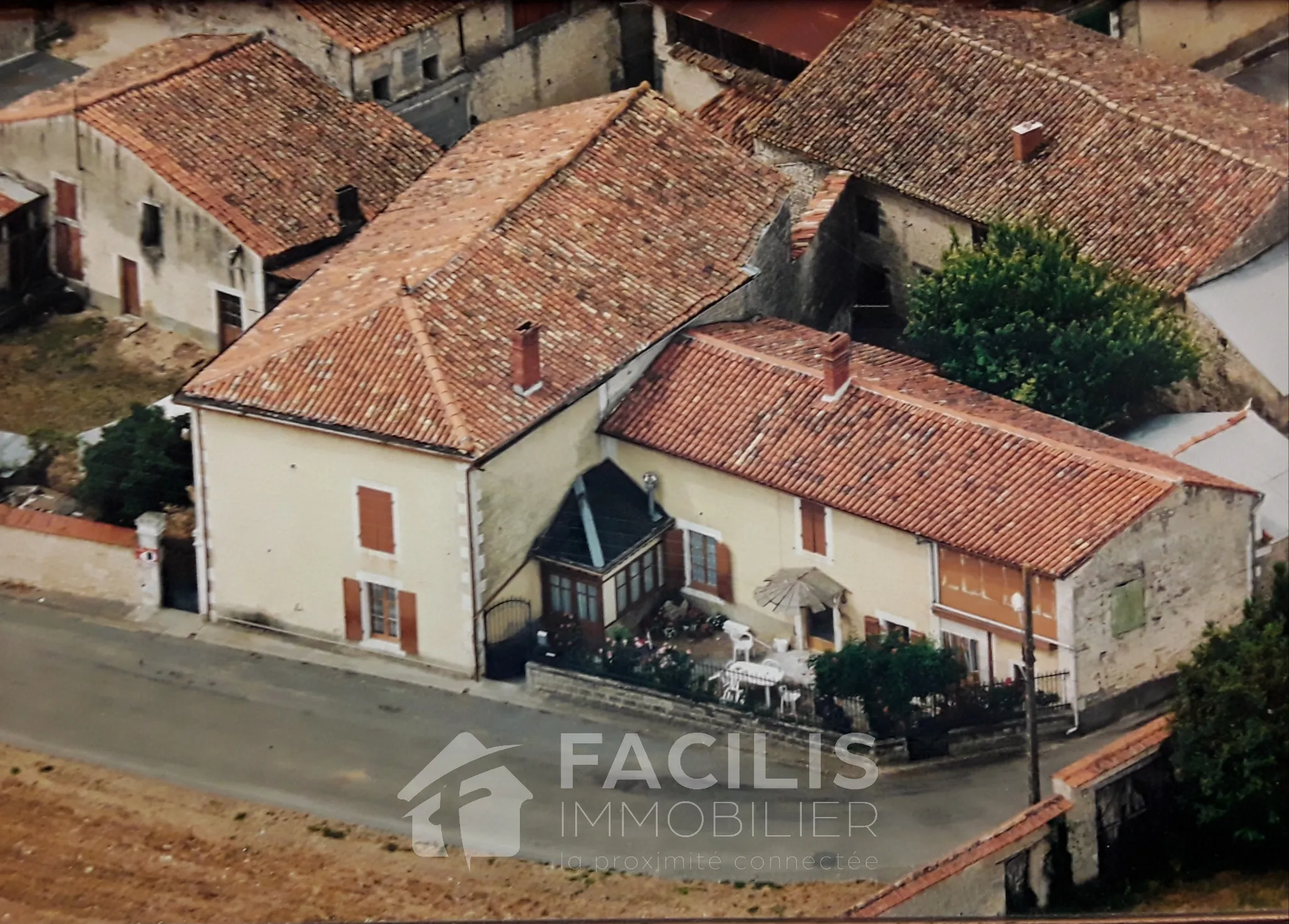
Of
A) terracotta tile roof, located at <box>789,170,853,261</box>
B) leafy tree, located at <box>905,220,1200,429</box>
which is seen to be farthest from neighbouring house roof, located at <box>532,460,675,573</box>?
terracotta tile roof, located at <box>789,170,853,261</box>

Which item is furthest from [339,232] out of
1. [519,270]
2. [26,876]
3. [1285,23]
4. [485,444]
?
[1285,23]

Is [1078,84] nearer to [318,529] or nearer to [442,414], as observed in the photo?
[442,414]

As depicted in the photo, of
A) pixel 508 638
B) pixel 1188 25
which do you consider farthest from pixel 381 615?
pixel 1188 25

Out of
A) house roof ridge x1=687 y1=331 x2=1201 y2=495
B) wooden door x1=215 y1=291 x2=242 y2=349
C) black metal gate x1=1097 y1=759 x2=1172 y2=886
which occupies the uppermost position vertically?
wooden door x1=215 y1=291 x2=242 y2=349

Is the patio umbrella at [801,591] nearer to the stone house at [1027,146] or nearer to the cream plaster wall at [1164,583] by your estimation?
the cream plaster wall at [1164,583]

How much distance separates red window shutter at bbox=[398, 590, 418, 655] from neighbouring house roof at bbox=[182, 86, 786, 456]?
2.73 m

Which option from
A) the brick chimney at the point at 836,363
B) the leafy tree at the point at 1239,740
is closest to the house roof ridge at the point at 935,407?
the brick chimney at the point at 836,363

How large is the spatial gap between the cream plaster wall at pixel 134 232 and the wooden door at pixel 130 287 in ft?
0.31

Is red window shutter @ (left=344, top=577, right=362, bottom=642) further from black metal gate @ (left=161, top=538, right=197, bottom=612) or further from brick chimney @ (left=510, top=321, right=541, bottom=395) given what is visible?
brick chimney @ (left=510, top=321, right=541, bottom=395)

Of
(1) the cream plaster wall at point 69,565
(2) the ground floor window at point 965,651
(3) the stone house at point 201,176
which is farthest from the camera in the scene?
(3) the stone house at point 201,176

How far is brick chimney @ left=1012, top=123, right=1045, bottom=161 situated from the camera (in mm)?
53125

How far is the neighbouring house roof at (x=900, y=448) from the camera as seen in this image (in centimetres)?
4559

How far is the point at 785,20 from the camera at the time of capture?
57562 mm

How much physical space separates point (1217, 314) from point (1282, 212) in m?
2.16
